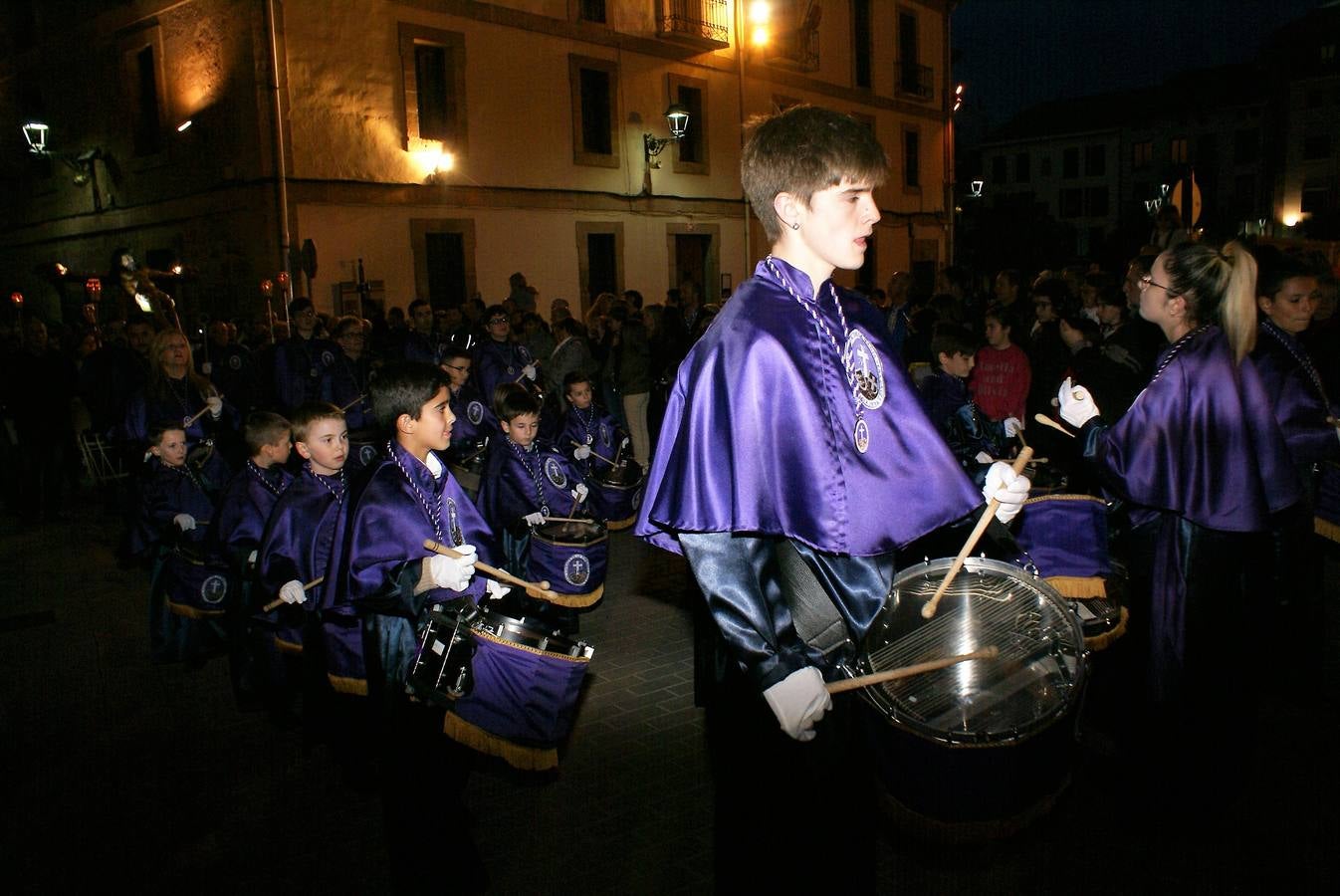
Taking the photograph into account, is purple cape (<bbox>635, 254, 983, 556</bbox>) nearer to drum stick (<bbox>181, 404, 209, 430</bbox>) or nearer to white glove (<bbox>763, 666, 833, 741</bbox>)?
white glove (<bbox>763, 666, 833, 741</bbox>)

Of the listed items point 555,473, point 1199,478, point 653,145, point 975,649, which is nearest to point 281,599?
point 555,473

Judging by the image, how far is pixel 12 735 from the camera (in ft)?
18.7

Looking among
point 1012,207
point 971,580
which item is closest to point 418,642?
point 971,580

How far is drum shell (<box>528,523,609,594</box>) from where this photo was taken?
21.9 ft

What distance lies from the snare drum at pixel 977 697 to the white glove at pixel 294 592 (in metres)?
3.11

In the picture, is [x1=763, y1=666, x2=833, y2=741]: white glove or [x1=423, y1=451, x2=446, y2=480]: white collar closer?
[x1=763, y1=666, x2=833, y2=741]: white glove

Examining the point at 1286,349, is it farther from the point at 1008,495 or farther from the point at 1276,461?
the point at 1008,495

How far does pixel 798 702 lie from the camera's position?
234 cm

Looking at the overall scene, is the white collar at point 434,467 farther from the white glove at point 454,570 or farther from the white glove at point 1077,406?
the white glove at point 1077,406

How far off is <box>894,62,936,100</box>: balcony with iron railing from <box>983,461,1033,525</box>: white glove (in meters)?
32.2

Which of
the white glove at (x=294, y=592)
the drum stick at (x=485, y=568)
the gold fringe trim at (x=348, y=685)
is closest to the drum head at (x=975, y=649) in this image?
the drum stick at (x=485, y=568)

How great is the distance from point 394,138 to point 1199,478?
1792 cm

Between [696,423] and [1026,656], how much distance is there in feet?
3.79

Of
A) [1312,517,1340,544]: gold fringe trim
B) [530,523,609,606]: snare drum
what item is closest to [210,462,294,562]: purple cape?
[530,523,609,606]: snare drum
